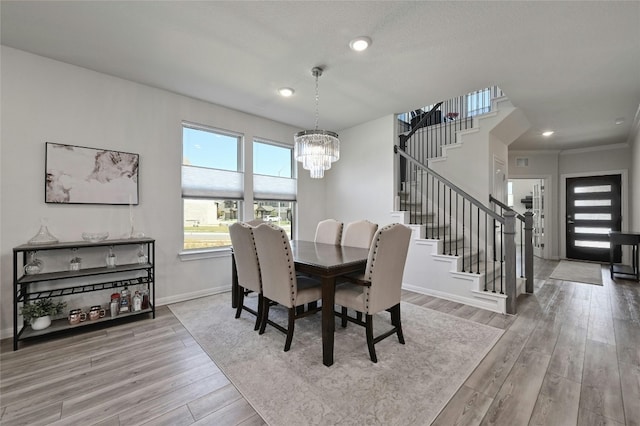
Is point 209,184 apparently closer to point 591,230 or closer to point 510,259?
point 510,259

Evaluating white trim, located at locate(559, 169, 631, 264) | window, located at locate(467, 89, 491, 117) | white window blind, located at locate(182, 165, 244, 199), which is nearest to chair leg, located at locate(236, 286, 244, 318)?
white window blind, located at locate(182, 165, 244, 199)

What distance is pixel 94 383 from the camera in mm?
1871

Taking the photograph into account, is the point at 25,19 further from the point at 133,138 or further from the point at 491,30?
the point at 491,30

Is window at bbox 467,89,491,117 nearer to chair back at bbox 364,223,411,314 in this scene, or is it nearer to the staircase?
the staircase

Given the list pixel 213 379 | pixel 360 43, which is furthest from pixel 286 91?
pixel 213 379

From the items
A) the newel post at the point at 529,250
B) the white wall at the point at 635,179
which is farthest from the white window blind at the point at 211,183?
the white wall at the point at 635,179

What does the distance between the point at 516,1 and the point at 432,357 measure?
2737 mm

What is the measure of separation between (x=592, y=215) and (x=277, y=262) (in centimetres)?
768

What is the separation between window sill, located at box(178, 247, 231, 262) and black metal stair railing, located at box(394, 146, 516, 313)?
9.41 feet

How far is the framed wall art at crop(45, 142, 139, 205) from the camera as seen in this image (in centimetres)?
272

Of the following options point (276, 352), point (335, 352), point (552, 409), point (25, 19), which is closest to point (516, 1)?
point (552, 409)

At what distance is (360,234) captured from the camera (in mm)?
3199

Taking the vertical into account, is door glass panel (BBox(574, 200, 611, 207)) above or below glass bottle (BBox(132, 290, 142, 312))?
above

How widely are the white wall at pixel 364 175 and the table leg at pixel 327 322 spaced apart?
252 centimetres
